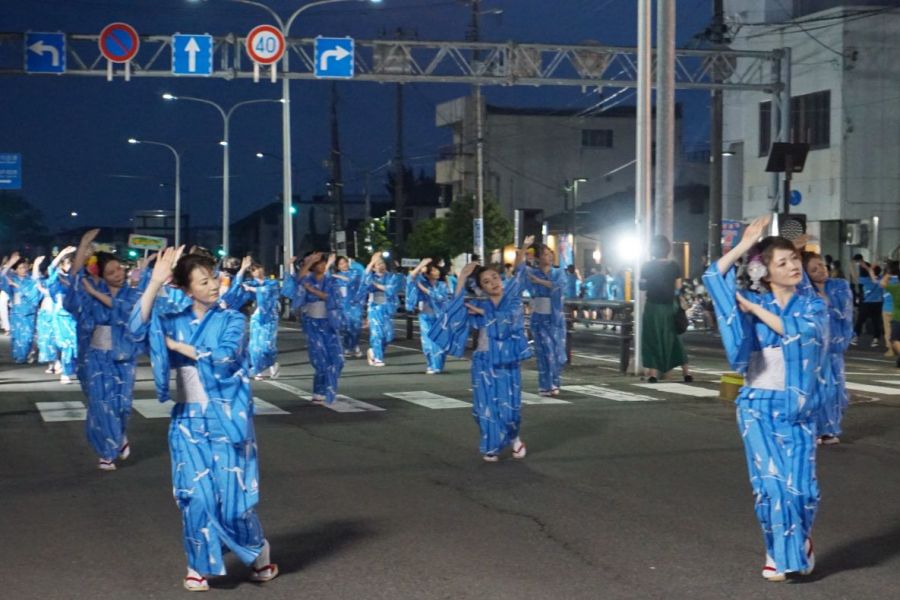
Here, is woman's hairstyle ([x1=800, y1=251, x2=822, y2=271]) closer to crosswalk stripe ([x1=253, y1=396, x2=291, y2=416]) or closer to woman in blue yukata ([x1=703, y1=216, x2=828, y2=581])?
woman in blue yukata ([x1=703, y1=216, x2=828, y2=581])

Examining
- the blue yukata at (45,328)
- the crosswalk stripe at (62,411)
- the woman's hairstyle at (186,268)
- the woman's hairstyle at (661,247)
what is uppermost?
the woman's hairstyle at (661,247)

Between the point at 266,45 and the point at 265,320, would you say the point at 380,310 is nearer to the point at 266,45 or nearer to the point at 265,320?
the point at 265,320

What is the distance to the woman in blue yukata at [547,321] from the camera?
17.0 m

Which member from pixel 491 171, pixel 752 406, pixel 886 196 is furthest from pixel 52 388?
pixel 491 171

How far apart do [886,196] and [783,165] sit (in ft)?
75.0

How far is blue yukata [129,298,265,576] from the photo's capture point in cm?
667

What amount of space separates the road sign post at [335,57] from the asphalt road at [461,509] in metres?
13.0

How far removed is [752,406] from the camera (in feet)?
22.5

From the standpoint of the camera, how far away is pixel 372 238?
69188 mm

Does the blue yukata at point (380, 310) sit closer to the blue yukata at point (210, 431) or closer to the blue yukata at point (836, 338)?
the blue yukata at point (836, 338)

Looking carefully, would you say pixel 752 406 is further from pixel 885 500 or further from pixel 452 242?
pixel 452 242

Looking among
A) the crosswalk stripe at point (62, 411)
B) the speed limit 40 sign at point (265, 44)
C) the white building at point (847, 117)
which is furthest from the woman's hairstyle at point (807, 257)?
→ the white building at point (847, 117)

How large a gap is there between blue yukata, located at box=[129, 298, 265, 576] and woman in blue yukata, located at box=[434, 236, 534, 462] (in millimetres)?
4507

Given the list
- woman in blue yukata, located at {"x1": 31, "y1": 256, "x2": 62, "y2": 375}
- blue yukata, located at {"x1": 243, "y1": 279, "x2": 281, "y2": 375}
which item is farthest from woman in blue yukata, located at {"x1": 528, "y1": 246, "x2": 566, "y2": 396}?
woman in blue yukata, located at {"x1": 31, "y1": 256, "x2": 62, "y2": 375}
